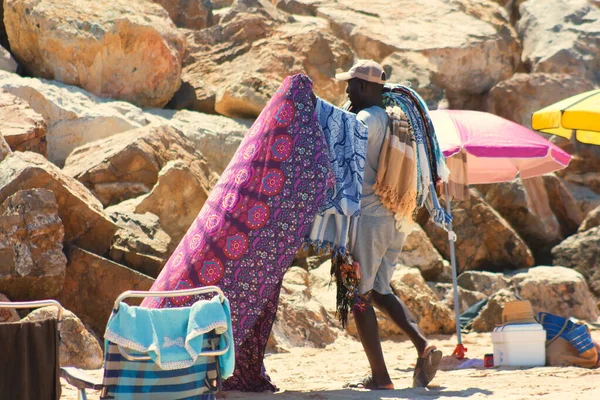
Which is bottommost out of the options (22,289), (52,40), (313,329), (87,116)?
(313,329)

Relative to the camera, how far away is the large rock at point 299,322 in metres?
8.36

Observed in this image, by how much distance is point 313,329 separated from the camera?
870cm

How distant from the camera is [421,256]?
11.2 m

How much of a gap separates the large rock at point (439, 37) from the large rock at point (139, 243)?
899cm

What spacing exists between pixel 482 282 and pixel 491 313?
160 cm


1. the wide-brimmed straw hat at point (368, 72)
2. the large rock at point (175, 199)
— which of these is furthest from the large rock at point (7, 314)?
the wide-brimmed straw hat at point (368, 72)

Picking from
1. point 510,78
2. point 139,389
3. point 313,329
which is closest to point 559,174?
point 510,78

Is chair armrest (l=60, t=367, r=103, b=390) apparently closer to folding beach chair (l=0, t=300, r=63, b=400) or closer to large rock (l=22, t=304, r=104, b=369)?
folding beach chair (l=0, t=300, r=63, b=400)

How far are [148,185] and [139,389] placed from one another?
18.8 ft

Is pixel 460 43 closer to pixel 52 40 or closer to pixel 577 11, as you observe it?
pixel 577 11

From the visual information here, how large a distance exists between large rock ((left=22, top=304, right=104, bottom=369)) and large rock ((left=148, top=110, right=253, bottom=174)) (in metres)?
5.05

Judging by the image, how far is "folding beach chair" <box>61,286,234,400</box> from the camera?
3682 mm

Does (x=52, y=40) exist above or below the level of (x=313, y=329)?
above

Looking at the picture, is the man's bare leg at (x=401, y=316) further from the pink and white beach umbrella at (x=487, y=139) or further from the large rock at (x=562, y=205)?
the large rock at (x=562, y=205)
